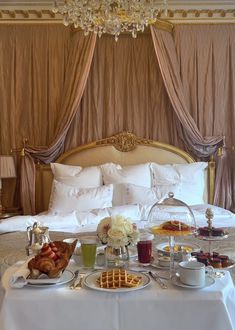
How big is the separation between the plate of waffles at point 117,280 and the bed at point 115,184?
138 cm

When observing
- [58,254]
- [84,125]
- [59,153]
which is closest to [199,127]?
[84,125]

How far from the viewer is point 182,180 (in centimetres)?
429

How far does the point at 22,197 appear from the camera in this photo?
4.48 meters

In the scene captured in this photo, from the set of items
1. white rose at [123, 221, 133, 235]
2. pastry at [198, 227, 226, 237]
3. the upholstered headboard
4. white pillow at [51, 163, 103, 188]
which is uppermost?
the upholstered headboard

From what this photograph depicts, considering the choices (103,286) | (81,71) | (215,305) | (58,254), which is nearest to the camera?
(215,305)

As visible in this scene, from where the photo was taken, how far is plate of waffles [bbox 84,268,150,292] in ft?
5.36

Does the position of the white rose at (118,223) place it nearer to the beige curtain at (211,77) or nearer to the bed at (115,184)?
the bed at (115,184)

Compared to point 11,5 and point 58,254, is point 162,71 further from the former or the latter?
point 58,254

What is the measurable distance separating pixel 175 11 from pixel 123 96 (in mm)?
1184

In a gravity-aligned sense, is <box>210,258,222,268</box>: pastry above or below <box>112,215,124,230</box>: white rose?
below

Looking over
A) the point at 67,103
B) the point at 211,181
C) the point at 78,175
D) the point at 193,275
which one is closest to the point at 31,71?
the point at 67,103

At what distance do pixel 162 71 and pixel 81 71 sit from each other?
36.9 inches

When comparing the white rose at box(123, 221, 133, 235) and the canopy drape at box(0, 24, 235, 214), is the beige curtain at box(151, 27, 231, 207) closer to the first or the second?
the canopy drape at box(0, 24, 235, 214)

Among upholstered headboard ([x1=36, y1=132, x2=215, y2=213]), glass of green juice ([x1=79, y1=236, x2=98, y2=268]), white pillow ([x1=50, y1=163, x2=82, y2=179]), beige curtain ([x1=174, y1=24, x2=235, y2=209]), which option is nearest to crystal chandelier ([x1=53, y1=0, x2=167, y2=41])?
beige curtain ([x1=174, y1=24, x2=235, y2=209])
